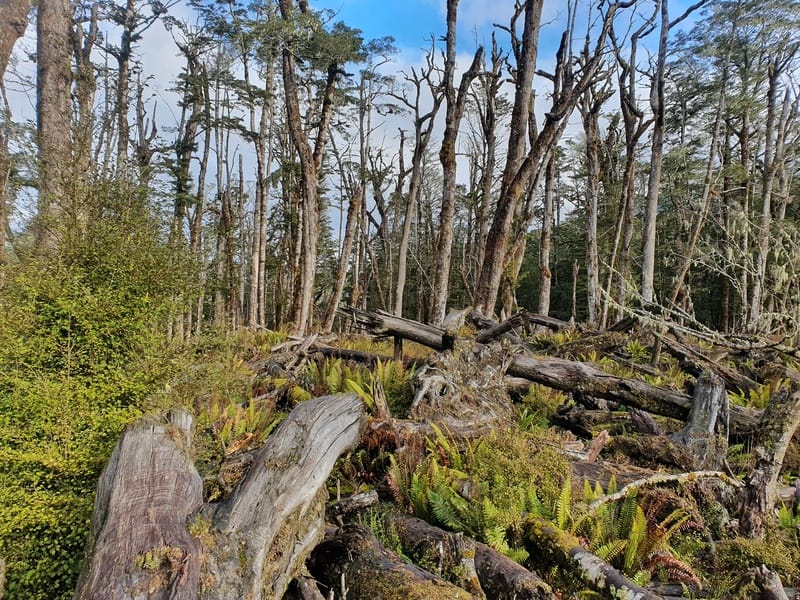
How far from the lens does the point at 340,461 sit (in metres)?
4.07

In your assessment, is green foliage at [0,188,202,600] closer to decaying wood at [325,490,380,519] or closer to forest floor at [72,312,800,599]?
forest floor at [72,312,800,599]

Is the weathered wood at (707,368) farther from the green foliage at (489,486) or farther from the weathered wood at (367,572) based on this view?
the weathered wood at (367,572)

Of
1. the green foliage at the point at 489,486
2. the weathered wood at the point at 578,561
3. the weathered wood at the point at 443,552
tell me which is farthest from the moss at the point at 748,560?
the weathered wood at the point at 443,552

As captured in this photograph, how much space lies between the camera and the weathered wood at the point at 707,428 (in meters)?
3.98

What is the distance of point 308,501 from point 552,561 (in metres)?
1.60

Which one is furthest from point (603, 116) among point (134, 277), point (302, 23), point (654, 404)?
point (134, 277)

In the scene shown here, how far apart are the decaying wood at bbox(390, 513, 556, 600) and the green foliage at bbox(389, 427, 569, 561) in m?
0.18

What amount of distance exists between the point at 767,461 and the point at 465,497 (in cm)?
248

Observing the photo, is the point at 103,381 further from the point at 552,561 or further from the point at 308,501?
the point at 552,561

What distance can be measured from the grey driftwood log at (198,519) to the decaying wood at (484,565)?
67cm

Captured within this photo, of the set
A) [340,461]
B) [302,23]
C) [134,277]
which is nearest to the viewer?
[134,277]

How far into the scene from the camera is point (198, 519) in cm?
227

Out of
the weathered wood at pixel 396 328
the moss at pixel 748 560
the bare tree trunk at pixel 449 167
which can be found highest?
the bare tree trunk at pixel 449 167

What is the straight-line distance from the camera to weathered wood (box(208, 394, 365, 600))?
212 centimetres
